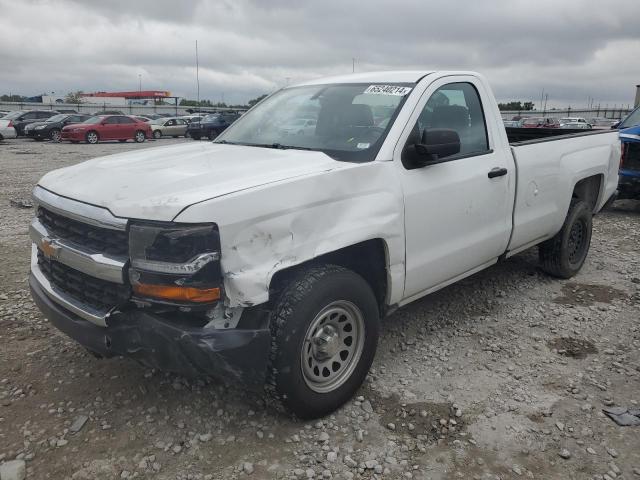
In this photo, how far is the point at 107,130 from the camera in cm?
2616

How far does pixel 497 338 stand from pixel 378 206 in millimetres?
1758

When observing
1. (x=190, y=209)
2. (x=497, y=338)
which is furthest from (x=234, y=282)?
(x=497, y=338)

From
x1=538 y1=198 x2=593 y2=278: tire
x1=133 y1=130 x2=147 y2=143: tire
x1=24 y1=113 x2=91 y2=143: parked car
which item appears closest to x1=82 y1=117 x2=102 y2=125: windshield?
x1=24 y1=113 x2=91 y2=143: parked car

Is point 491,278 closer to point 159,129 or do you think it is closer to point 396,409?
point 396,409

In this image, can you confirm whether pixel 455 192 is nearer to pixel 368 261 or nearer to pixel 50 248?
pixel 368 261

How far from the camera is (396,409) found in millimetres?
3168

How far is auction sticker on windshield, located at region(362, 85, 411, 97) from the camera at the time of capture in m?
3.55

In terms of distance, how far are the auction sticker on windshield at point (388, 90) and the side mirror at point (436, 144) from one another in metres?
0.41

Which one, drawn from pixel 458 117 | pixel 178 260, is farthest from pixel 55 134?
pixel 178 260

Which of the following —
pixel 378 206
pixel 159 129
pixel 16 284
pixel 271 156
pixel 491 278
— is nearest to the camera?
pixel 378 206

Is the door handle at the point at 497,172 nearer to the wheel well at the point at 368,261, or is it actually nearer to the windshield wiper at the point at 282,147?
the wheel well at the point at 368,261

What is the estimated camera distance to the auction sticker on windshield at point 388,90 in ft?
11.6

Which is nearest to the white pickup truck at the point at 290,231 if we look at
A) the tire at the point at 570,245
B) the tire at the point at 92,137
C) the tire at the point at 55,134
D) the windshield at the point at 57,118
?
the tire at the point at 570,245

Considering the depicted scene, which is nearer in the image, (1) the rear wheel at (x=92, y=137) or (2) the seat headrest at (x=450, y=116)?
(2) the seat headrest at (x=450, y=116)
